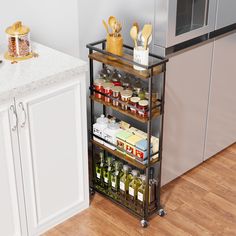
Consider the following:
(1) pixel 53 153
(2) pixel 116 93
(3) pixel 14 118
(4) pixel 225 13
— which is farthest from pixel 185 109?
(3) pixel 14 118

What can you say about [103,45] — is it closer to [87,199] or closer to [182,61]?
[182,61]

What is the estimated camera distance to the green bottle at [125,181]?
9.77 ft

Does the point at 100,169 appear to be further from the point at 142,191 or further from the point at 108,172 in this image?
the point at 142,191

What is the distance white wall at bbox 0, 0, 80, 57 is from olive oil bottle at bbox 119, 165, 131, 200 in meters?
0.79

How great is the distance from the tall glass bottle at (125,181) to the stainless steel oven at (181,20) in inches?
28.3

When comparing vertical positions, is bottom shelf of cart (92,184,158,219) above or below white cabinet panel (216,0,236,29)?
below

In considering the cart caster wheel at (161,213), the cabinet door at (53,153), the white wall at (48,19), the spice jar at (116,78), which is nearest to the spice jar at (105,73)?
the spice jar at (116,78)

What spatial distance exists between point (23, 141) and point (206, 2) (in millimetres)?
1253

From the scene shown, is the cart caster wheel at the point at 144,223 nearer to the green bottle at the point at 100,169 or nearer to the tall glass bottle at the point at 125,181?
the tall glass bottle at the point at 125,181

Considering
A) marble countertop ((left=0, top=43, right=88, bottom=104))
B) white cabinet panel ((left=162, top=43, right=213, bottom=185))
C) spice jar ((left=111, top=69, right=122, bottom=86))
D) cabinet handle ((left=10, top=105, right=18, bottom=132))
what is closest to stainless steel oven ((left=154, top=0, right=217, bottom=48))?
white cabinet panel ((left=162, top=43, right=213, bottom=185))

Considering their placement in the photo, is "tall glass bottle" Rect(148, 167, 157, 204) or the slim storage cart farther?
"tall glass bottle" Rect(148, 167, 157, 204)

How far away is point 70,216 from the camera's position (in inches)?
118

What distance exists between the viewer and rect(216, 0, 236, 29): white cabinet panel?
9.92 feet

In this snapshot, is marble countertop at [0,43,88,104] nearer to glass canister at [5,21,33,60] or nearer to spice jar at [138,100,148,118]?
glass canister at [5,21,33,60]
